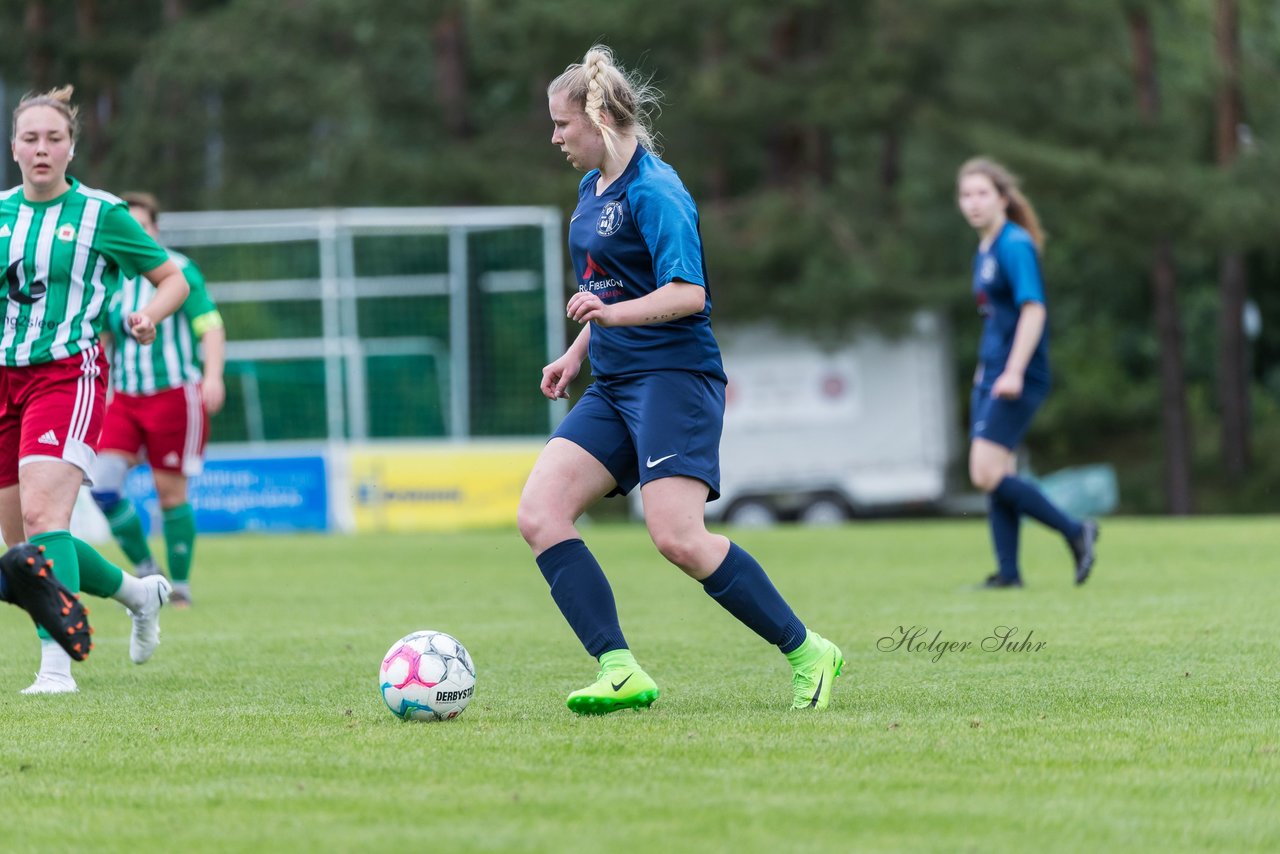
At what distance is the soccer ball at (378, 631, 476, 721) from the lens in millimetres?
5078

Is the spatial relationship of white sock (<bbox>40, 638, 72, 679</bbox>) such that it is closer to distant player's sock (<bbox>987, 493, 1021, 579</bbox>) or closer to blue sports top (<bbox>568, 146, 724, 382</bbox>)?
blue sports top (<bbox>568, 146, 724, 382</bbox>)

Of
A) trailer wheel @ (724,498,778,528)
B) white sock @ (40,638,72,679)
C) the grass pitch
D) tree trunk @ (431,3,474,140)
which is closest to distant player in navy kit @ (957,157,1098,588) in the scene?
the grass pitch

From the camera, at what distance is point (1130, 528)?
54.5ft

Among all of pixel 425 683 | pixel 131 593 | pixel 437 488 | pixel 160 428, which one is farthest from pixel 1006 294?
pixel 437 488

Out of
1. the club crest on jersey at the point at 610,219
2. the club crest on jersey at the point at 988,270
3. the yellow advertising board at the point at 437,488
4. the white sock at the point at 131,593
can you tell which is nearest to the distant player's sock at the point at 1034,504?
the club crest on jersey at the point at 988,270

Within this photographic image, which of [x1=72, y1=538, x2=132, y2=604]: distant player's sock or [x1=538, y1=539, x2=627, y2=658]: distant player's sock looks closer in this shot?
[x1=538, y1=539, x2=627, y2=658]: distant player's sock

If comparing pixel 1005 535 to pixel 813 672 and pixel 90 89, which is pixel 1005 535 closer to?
pixel 813 672

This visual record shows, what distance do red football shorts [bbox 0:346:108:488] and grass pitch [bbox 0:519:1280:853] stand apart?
777 mm

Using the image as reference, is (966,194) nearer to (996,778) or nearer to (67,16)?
(996,778)

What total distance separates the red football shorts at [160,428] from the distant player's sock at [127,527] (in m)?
0.27

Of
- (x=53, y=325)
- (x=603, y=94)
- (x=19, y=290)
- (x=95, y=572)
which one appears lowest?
(x=95, y=572)

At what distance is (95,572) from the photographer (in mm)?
6250

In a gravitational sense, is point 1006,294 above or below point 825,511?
above

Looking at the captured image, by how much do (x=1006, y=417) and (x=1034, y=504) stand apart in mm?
484
